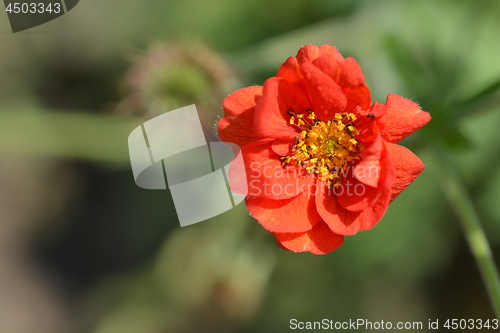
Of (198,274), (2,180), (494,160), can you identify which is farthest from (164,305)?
(494,160)

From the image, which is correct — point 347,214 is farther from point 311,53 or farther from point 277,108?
point 311,53

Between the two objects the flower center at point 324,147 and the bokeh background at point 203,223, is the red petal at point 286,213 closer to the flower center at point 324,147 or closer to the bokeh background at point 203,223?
the flower center at point 324,147

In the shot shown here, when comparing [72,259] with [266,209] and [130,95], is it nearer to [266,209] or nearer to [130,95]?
[130,95]

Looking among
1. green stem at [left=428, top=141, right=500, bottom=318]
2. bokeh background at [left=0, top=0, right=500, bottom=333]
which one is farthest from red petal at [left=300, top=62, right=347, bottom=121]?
bokeh background at [left=0, top=0, right=500, bottom=333]

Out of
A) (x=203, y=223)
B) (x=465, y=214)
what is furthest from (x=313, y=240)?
(x=203, y=223)

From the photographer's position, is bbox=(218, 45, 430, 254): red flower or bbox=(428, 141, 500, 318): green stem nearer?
bbox=(218, 45, 430, 254): red flower

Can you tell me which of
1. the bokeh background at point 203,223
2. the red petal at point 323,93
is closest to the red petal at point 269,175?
the red petal at point 323,93

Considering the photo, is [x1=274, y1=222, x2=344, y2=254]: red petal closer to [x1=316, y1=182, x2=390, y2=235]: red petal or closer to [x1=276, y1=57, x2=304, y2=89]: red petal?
[x1=316, y1=182, x2=390, y2=235]: red petal
